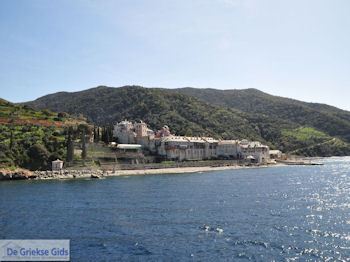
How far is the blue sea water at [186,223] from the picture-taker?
20.7 metres

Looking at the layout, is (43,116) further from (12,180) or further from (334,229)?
(334,229)

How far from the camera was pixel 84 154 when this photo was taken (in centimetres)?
7406

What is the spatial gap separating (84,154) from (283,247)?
200 ft

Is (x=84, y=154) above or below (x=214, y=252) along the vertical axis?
above

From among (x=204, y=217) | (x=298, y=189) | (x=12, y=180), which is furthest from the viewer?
(x=12, y=180)

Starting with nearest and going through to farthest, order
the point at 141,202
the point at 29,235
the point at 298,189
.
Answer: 1. the point at 29,235
2. the point at 141,202
3. the point at 298,189

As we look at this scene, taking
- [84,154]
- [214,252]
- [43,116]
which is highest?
[43,116]

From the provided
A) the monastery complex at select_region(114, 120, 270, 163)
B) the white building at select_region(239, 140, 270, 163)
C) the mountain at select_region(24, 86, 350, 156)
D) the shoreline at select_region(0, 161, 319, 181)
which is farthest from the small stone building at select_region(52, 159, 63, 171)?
the mountain at select_region(24, 86, 350, 156)

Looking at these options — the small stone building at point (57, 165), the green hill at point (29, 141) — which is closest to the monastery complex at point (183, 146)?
the green hill at point (29, 141)

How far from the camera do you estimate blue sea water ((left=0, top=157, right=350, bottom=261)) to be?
20.7m

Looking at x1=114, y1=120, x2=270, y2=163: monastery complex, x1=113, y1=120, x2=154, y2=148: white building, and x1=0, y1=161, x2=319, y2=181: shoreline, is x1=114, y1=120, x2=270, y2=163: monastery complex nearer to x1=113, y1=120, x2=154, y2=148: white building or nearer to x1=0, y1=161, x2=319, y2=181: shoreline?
x1=113, y1=120, x2=154, y2=148: white building

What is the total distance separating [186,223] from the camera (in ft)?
89.5

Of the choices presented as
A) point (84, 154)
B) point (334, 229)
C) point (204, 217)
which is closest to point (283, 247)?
point (334, 229)

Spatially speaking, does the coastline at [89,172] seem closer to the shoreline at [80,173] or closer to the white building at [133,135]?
the shoreline at [80,173]
